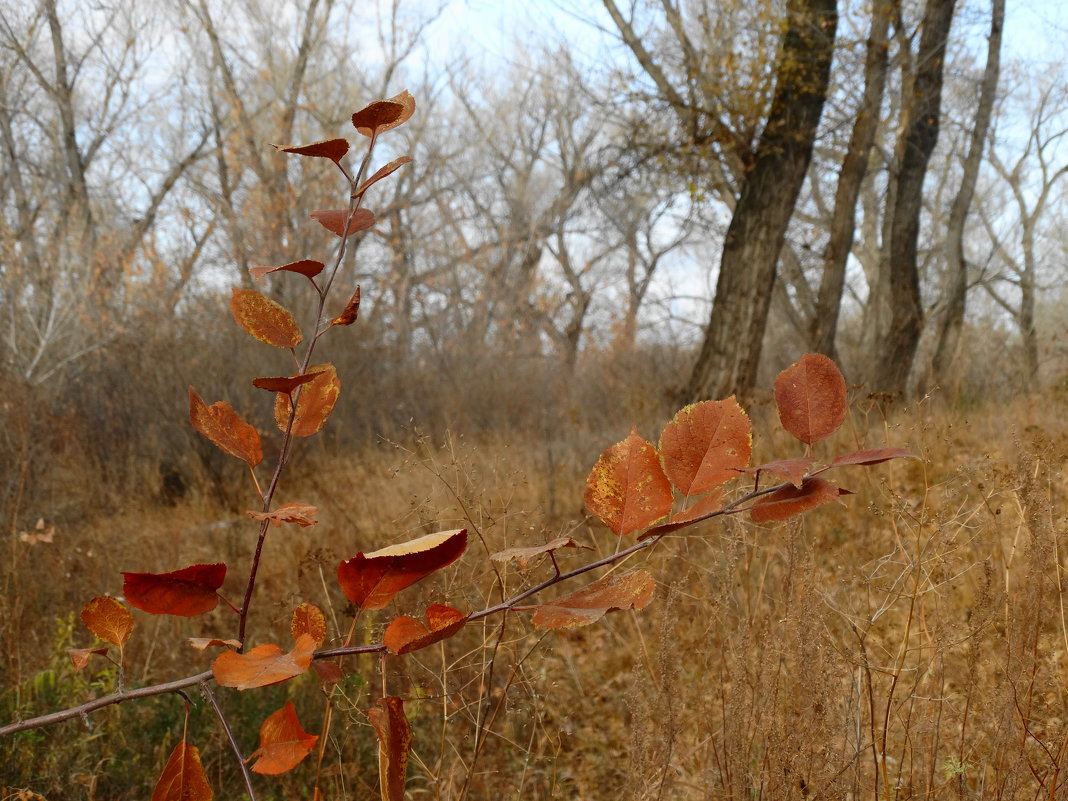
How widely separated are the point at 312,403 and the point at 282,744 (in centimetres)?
24

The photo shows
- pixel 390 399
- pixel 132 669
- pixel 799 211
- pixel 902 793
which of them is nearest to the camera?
pixel 902 793

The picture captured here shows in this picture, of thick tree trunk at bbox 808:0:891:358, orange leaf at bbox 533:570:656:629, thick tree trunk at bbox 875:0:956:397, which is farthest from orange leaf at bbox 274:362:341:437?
thick tree trunk at bbox 875:0:956:397

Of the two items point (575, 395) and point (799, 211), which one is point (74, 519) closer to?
point (575, 395)

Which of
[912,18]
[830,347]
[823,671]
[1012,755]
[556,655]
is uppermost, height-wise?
[912,18]

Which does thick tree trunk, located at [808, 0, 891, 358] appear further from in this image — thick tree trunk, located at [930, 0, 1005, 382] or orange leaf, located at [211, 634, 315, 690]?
orange leaf, located at [211, 634, 315, 690]

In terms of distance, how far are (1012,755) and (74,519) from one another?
6.24 m

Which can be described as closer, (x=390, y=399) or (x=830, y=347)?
(x=830, y=347)

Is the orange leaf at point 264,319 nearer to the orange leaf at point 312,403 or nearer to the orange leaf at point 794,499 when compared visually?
the orange leaf at point 312,403

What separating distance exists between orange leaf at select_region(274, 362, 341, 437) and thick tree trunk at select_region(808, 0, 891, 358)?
700 cm

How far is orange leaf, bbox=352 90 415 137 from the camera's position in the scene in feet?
1.63

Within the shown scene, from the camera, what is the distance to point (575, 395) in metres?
10.6

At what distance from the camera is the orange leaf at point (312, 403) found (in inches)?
22.9

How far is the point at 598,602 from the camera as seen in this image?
17.6 inches

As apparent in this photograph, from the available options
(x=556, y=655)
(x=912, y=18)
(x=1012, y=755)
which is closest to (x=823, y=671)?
(x=1012, y=755)
